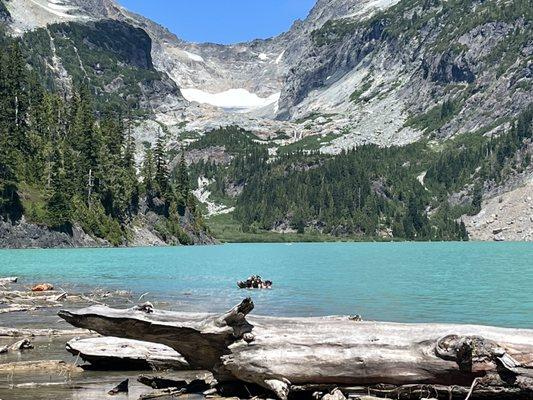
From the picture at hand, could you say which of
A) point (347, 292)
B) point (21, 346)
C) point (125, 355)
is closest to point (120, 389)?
point (125, 355)

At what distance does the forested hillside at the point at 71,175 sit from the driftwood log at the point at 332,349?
A: 123167 millimetres

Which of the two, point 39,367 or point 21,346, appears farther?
point 21,346

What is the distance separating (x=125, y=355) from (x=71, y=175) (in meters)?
145

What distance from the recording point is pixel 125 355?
761 inches

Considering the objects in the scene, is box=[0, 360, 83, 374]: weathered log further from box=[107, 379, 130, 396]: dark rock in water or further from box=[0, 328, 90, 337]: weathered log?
box=[0, 328, 90, 337]: weathered log

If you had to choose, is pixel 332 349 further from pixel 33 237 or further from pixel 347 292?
pixel 33 237

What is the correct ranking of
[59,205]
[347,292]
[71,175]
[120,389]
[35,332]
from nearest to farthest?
[120,389]
[35,332]
[347,292]
[59,205]
[71,175]

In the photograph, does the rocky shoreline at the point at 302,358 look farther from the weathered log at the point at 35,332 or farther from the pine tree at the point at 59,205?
the pine tree at the point at 59,205

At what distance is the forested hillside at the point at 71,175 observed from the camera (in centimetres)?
13850

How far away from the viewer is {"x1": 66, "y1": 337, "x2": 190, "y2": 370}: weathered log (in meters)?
19.2

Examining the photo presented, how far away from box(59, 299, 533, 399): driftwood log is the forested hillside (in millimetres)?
123167

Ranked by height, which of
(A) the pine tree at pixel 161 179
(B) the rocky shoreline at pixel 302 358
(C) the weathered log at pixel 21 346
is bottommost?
(C) the weathered log at pixel 21 346

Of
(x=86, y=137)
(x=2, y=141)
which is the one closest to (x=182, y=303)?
(x=2, y=141)

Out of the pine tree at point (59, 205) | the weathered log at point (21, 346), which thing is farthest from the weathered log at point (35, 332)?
the pine tree at point (59, 205)
